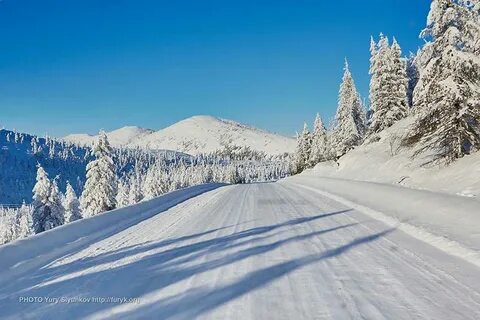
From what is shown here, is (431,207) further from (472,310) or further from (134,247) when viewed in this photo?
(134,247)

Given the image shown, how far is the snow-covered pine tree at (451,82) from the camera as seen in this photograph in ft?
57.4

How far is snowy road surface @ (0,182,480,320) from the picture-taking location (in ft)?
15.7

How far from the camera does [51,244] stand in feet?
31.4

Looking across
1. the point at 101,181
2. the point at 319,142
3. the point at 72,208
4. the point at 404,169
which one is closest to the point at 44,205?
the point at 101,181

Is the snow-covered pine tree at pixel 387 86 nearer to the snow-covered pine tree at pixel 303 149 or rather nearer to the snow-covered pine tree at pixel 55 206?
the snow-covered pine tree at pixel 303 149

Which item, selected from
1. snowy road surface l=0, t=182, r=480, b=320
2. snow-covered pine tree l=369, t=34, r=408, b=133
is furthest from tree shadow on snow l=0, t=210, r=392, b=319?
snow-covered pine tree l=369, t=34, r=408, b=133

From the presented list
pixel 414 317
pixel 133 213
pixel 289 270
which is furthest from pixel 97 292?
pixel 133 213

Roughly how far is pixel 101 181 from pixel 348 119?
32.8 m

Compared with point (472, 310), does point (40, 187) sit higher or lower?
higher

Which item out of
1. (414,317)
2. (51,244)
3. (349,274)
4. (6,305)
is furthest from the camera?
(51,244)

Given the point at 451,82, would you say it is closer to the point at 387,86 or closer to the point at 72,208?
the point at 387,86

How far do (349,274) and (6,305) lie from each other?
5.02 metres

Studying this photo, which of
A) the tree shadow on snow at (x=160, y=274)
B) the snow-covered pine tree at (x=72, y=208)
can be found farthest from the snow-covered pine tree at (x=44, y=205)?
the tree shadow on snow at (x=160, y=274)

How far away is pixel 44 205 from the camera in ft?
121
